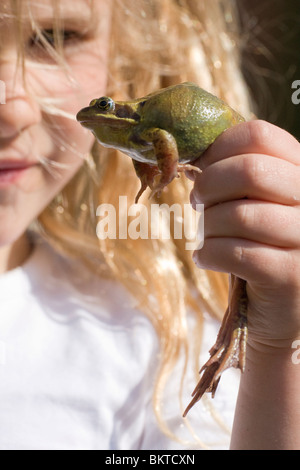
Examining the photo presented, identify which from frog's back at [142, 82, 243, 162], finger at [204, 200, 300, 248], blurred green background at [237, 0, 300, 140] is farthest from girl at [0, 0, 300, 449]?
blurred green background at [237, 0, 300, 140]

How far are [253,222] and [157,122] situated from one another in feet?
0.70

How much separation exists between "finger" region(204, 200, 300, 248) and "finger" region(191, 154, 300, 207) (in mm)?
11

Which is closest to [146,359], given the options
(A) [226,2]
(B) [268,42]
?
(A) [226,2]

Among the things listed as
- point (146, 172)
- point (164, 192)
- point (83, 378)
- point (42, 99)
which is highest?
point (146, 172)

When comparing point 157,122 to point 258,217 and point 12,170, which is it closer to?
point 258,217

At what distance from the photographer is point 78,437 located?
1340 mm

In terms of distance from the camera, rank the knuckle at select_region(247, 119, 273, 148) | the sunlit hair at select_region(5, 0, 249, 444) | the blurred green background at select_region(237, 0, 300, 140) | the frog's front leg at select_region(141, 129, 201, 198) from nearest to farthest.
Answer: the frog's front leg at select_region(141, 129, 201, 198)
the knuckle at select_region(247, 119, 273, 148)
the sunlit hair at select_region(5, 0, 249, 444)
the blurred green background at select_region(237, 0, 300, 140)

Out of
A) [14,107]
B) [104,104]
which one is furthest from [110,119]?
[14,107]

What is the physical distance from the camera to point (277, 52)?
352 centimetres

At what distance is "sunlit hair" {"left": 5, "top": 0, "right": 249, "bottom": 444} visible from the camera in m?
1.55

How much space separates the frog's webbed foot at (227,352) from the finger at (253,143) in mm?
173

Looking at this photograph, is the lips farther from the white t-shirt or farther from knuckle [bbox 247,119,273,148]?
knuckle [bbox 247,119,273,148]

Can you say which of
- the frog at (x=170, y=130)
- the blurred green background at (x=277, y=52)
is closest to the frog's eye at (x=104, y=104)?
the frog at (x=170, y=130)

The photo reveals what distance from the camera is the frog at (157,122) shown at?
0.59m
